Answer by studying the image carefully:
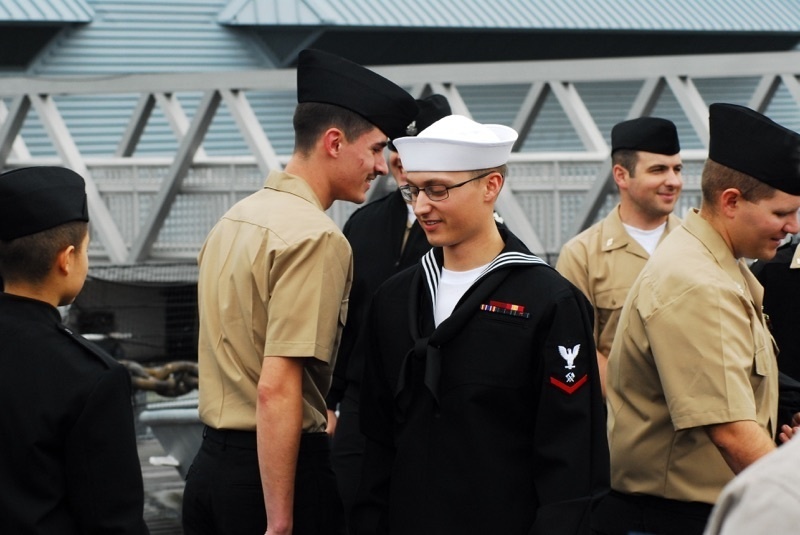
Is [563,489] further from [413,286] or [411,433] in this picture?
[413,286]

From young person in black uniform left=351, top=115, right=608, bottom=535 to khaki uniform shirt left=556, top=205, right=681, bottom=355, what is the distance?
1.85m

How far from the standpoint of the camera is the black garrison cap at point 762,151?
3.32 meters

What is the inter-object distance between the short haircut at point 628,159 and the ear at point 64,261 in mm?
2998

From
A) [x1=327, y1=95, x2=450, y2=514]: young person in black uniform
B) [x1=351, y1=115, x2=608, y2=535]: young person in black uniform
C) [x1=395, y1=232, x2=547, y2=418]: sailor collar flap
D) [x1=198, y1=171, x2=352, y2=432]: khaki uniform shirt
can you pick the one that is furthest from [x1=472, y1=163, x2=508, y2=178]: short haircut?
[x1=327, y1=95, x2=450, y2=514]: young person in black uniform

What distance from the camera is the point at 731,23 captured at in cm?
2422

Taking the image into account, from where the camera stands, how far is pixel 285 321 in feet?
11.6

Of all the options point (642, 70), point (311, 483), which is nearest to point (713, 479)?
point (311, 483)

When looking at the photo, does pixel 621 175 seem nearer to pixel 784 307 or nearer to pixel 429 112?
pixel 429 112

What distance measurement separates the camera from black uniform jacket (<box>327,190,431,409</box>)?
479cm

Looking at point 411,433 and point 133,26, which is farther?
point 133,26

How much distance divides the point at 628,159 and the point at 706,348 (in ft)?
8.03

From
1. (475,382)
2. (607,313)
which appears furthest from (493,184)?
(607,313)

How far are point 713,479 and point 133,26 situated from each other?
1796 centimetres

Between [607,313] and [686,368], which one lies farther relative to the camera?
[607,313]
